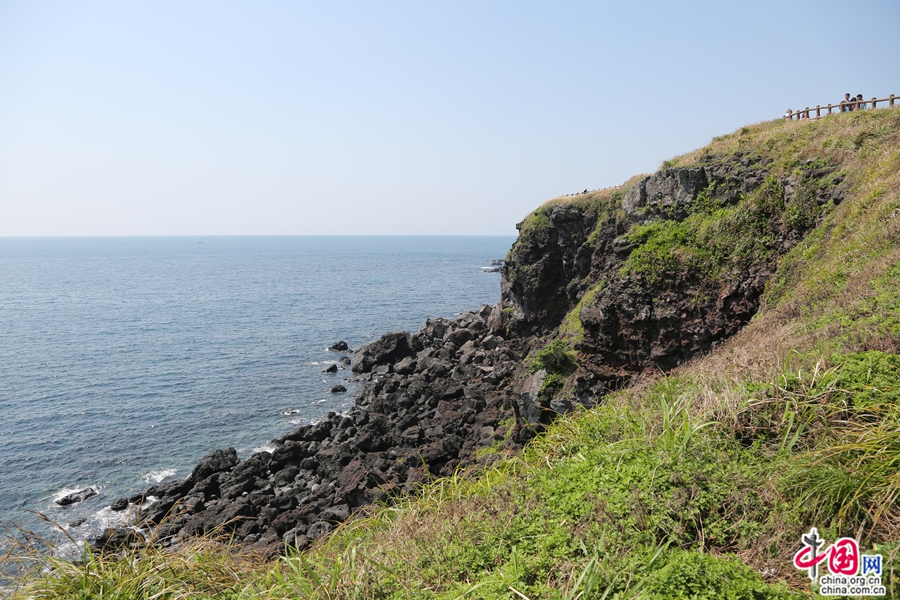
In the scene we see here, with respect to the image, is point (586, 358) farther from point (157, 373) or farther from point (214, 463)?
point (157, 373)

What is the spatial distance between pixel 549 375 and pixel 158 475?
22419mm

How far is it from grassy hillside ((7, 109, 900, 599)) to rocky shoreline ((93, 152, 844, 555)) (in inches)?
244

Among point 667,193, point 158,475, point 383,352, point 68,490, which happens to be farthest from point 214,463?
point 667,193

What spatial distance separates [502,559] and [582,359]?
1842 cm

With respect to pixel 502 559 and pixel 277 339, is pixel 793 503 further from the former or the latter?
pixel 277 339

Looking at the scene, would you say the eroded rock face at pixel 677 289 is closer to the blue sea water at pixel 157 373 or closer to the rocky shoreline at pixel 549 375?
the rocky shoreline at pixel 549 375

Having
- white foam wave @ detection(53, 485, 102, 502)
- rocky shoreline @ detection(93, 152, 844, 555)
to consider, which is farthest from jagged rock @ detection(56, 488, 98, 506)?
rocky shoreline @ detection(93, 152, 844, 555)

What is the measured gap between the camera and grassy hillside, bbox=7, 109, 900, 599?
4.90 metres

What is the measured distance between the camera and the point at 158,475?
27953 mm

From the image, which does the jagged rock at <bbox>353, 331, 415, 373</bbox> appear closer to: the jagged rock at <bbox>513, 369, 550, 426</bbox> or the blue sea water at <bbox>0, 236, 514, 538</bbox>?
the blue sea water at <bbox>0, 236, 514, 538</bbox>

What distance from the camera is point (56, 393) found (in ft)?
128

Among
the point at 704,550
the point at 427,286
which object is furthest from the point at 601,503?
the point at 427,286

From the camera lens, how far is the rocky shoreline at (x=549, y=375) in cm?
1938

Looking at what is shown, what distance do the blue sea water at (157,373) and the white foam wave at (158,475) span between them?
0.06 metres
